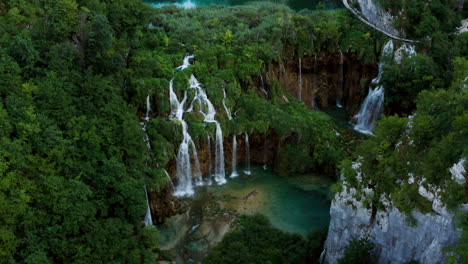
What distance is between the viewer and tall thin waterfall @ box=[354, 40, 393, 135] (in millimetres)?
29703

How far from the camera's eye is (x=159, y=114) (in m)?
25.7

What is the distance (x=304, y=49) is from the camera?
31.5m

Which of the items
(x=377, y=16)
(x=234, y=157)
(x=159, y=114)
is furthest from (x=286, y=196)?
(x=377, y=16)

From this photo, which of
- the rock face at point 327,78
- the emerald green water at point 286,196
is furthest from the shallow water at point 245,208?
the rock face at point 327,78

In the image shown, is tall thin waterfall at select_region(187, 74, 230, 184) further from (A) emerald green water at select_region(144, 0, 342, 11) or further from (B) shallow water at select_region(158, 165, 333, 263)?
(A) emerald green water at select_region(144, 0, 342, 11)

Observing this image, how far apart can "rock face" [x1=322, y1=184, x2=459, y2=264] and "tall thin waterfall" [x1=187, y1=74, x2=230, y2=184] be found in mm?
9289

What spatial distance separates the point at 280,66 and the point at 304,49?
2.25m

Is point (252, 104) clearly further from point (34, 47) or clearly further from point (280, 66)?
point (34, 47)

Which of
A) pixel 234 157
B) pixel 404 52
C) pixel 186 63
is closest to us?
pixel 234 157

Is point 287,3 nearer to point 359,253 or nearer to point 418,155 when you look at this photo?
point 418,155

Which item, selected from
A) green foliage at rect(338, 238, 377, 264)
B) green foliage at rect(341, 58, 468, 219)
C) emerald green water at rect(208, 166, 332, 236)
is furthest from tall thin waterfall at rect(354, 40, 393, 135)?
green foliage at rect(338, 238, 377, 264)

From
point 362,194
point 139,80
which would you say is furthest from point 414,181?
point 139,80

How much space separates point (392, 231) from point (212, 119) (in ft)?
43.8

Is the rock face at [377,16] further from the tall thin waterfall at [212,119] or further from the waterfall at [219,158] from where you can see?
the waterfall at [219,158]
